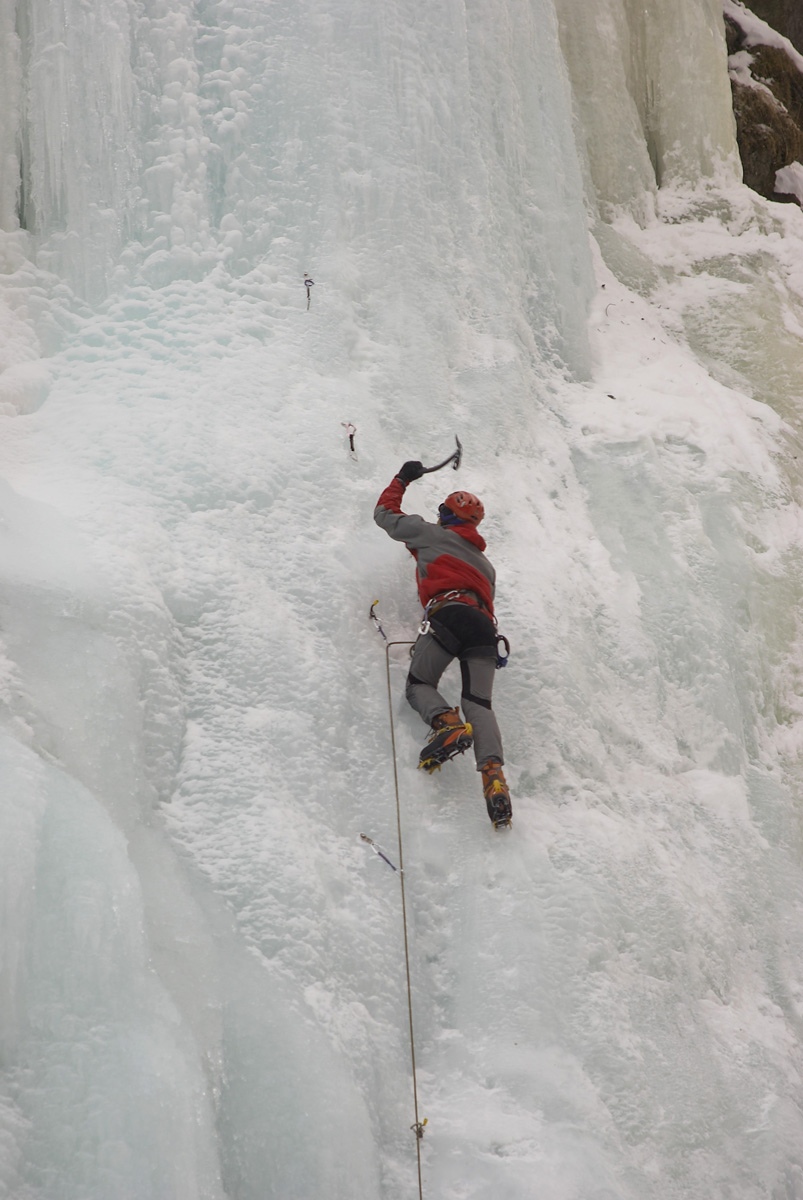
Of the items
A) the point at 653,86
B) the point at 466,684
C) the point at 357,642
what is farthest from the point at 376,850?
the point at 653,86

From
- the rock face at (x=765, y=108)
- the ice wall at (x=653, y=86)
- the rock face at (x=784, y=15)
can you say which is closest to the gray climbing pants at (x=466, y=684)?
the ice wall at (x=653, y=86)

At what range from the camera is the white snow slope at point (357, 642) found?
301cm

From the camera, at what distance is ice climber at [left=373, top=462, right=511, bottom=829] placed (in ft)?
12.4

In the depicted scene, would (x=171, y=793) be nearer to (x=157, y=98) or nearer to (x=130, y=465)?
(x=130, y=465)

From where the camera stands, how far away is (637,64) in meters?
7.60

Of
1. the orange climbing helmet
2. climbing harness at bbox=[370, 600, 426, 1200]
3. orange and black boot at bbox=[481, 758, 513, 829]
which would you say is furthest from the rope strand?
the orange climbing helmet

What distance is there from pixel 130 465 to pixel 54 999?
2224 mm

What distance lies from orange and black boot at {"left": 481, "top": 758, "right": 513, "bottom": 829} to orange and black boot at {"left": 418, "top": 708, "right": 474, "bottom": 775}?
0.40 feet

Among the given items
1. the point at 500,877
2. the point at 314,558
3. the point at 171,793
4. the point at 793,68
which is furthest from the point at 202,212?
the point at 793,68

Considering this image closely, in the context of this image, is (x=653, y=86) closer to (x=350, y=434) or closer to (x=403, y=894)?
(x=350, y=434)

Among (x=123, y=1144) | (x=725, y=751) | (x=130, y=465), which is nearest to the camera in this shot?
(x=123, y=1144)

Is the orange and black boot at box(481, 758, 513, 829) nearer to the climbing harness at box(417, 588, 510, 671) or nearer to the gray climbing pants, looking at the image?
the gray climbing pants

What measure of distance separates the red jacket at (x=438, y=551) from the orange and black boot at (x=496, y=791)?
71cm

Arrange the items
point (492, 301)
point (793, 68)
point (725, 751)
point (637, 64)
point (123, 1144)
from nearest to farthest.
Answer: point (123, 1144), point (725, 751), point (492, 301), point (637, 64), point (793, 68)
